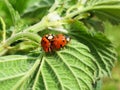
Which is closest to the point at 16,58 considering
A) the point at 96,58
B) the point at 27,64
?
the point at 27,64

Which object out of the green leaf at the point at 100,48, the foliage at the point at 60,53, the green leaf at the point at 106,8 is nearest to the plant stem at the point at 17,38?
the foliage at the point at 60,53

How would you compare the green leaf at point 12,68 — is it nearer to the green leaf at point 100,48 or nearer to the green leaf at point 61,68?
the green leaf at point 61,68

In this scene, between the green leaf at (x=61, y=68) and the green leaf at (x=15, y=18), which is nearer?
the green leaf at (x=61, y=68)

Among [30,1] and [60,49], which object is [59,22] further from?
[30,1]

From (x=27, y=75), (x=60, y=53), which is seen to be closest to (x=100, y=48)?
(x=60, y=53)

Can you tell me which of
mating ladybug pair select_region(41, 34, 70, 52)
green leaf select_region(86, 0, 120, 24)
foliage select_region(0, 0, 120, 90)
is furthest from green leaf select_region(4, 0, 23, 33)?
green leaf select_region(86, 0, 120, 24)

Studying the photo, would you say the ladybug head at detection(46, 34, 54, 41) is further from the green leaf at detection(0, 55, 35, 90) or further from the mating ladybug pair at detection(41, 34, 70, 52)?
the green leaf at detection(0, 55, 35, 90)

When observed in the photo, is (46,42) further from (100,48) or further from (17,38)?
(100,48)
